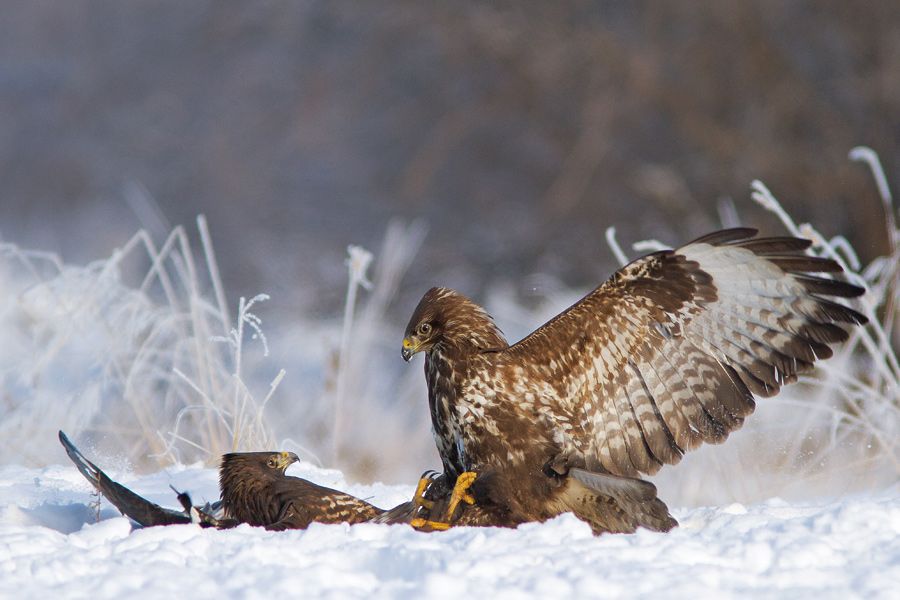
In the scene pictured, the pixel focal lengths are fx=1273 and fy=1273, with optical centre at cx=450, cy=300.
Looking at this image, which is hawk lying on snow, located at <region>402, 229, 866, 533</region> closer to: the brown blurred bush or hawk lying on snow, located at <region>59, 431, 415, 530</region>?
hawk lying on snow, located at <region>59, 431, 415, 530</region>

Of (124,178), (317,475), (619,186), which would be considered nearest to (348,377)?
(317,475)

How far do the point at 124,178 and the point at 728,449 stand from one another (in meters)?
11.8

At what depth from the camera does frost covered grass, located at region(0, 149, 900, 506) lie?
5227 mm

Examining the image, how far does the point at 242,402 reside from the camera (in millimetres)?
5586

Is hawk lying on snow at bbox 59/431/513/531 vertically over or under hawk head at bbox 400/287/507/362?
under

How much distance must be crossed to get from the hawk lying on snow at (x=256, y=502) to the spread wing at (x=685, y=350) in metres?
0.59

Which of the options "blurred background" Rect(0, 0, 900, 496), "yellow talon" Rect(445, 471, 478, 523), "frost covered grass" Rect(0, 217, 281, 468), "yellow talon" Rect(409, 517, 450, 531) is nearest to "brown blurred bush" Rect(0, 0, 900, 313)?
"blurred background" Rect(0, 0, 900, 496)

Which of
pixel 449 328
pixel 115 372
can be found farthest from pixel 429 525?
pixel 115 372

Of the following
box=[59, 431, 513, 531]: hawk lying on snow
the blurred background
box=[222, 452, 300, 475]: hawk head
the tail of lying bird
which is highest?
the blurred background

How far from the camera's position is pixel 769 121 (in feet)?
37.3

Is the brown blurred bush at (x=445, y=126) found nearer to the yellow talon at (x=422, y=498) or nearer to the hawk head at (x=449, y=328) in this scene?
the hawk head at (x=449, y=328)

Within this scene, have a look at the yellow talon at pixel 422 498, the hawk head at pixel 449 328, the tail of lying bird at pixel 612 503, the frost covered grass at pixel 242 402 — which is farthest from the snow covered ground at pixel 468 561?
the frost covered grass at pixel 242 402

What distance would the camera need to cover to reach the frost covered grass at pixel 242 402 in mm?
5227

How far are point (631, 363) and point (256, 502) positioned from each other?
1136mm
